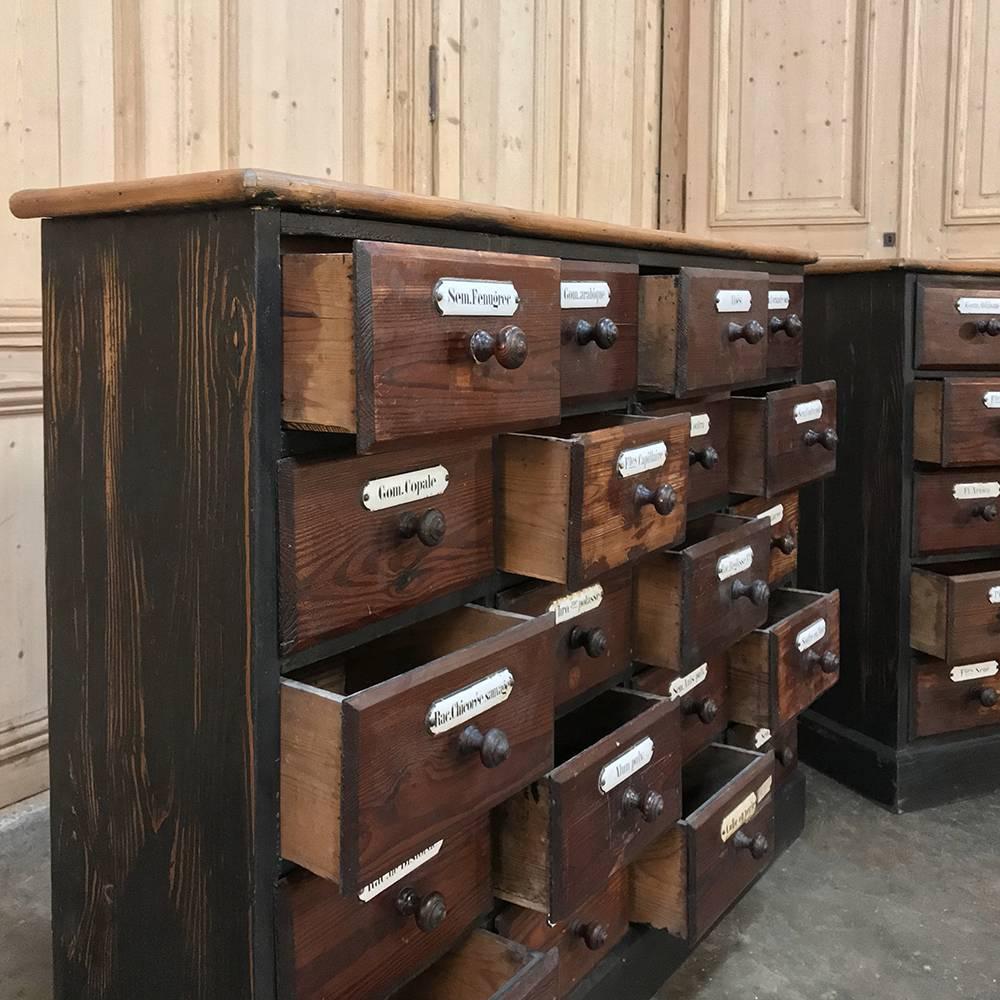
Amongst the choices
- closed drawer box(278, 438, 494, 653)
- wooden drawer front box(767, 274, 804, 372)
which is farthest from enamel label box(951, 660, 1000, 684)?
closed drawer box(278, 438, 494, 653)

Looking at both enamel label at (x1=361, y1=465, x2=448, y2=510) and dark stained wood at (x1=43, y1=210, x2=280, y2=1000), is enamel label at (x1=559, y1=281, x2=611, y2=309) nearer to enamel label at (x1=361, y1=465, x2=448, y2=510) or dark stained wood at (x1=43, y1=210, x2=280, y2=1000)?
enamel label at (x1=361, y1=465, x2=448, y2=510)

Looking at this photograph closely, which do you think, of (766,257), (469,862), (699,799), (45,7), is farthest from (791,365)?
(45,7)

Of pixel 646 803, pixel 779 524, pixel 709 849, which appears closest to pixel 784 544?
pixel 779 524

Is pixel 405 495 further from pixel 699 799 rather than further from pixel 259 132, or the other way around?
pixel 259 132

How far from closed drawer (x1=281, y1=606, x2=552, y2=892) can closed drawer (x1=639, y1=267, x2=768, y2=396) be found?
1.58ft

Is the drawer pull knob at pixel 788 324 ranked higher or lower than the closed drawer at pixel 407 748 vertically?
higher

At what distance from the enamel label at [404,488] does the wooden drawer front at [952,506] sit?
1.36m

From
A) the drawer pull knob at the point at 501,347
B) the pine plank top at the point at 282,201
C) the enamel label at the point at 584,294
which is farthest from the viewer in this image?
the enamel label at the point at 584,294

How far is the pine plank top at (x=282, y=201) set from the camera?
0.90 metres

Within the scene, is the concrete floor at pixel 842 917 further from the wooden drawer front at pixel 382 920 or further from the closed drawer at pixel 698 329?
the closed drawer at pixel 698 329

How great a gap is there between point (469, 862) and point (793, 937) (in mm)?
778

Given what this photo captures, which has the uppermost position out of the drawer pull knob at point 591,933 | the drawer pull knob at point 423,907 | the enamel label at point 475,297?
the enamel label at point 475,297

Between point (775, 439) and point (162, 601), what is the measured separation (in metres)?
1.05

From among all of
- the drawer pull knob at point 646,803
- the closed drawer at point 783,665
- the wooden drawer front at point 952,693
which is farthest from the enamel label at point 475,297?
the wooden drawer front at point 952,693
